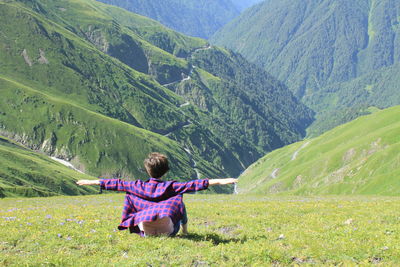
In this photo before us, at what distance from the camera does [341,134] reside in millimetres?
188750

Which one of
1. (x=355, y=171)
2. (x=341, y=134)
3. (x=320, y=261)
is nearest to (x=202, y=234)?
(x=320, y=261)

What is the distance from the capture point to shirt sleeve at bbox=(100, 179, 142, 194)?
46.1 feet

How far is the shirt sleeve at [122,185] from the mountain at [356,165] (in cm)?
8649

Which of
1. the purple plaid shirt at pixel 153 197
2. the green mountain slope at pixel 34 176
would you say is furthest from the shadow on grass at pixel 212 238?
the green mountain slope at pixel 34 176

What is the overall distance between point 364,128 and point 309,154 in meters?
28.1

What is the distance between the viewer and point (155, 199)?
13.8 m

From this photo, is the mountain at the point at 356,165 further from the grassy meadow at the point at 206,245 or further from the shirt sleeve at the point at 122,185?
the shirt sleeve at the point at 122,185

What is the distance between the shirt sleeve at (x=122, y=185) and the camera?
14.0 metres

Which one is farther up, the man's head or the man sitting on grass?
the man's head

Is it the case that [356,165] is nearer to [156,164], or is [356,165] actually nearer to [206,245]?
[206,245]

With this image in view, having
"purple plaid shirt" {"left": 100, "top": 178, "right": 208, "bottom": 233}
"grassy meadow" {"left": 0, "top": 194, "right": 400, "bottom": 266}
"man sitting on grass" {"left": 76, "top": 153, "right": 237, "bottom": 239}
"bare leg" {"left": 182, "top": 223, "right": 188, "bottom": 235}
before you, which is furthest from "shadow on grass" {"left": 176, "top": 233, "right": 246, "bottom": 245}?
"purple plaid shirt" {"left": 100, "top": 178, "right": 208, "bottom": 233}

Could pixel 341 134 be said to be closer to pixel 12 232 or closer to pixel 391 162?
pixel 391 162

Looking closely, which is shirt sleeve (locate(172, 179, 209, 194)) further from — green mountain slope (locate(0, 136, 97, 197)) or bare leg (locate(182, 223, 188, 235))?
green mountain slope (locate(0, 136, 97, 197))

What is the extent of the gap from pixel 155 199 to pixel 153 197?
115mm
